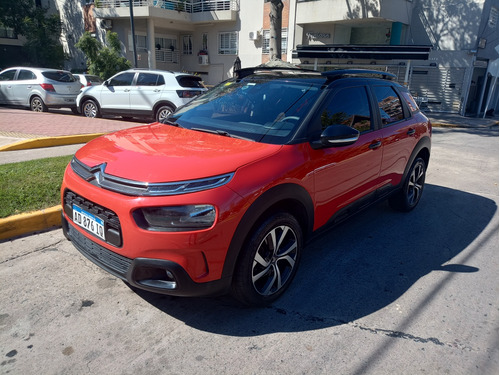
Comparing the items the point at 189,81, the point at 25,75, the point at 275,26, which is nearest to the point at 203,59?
the point at 275,26

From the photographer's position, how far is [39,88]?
12.6 meters

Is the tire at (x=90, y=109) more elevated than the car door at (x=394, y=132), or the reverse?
the car door at (x=394, y=132)

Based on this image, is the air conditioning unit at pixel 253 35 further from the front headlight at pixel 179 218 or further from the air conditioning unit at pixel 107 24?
the front headlight at pixel 179 218

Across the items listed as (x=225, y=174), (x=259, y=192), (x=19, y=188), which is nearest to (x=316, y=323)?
(x=259, y=192)

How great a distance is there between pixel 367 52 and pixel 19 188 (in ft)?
51.7

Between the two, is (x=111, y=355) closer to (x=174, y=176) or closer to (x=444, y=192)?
(x=174, y=176)

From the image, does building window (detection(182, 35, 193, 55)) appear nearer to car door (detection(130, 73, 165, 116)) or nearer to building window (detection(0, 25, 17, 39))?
building window (detection(0, 25, 17, 39))

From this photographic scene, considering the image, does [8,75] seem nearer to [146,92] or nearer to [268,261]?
[146,92]

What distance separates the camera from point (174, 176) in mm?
2471

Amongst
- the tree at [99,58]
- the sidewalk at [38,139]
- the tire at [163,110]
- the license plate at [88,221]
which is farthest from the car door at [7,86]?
the license plate at [88,221]

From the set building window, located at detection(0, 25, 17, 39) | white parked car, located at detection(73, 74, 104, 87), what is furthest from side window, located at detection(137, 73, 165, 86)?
building window, located at detection(0, 25, 17, 39)

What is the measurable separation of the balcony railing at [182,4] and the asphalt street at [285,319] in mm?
22704

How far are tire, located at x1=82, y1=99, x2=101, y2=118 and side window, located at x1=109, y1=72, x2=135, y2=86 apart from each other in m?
0.97

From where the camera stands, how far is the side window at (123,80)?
11688 mm
